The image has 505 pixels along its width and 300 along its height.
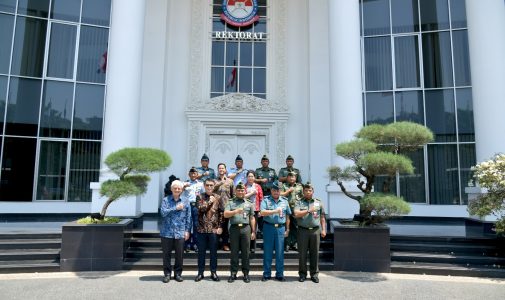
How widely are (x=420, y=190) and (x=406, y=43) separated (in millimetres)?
4941

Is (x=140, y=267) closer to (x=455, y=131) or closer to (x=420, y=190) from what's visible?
(x=420, y=190)

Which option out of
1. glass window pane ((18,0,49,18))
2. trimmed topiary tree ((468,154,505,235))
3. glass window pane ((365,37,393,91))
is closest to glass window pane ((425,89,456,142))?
glass window pane ((365,37,393,91))

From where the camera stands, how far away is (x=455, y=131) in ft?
36.2

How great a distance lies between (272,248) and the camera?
18.9 ft

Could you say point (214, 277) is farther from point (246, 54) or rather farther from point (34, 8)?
point (34, 8)

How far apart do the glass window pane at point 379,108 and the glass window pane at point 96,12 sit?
9.50m

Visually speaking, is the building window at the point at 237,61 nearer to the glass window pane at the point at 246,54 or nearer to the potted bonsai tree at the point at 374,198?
the glass window pane at the point at 246,54

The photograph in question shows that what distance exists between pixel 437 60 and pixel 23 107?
13463mm

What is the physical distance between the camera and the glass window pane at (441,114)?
11.1m

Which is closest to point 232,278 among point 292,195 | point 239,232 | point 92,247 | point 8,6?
point 239,232

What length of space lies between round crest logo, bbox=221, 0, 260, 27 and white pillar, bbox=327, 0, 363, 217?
4.15 metres

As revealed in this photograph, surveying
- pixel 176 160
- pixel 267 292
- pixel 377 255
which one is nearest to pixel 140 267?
pixel 267 292

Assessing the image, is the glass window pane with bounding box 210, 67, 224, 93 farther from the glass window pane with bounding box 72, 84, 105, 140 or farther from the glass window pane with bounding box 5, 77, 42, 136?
the glass window pane with bounding box 5, 77, 42, 136

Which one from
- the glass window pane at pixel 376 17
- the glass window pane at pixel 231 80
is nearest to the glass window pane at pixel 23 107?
the glass window pane at pixel 231 80
